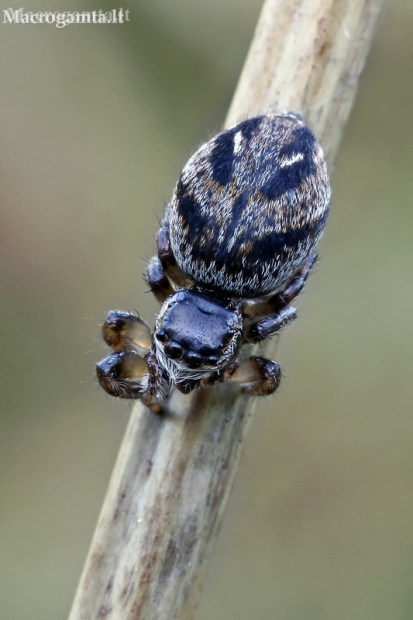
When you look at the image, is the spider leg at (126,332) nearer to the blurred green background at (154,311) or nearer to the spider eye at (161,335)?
the spider eye at (161,335)

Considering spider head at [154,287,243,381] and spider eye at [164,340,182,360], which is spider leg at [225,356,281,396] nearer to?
spider head at [154,287,243,381]

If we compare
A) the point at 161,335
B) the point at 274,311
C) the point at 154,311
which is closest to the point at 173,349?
the point at 161,335

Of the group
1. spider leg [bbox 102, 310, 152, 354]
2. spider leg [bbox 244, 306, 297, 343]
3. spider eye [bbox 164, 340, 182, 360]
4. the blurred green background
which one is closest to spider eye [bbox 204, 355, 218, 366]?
spider eye [bbox 164, 340, 182, 360]

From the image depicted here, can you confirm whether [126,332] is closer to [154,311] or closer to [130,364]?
[130,364]

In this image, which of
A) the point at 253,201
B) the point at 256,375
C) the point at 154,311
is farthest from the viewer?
the point at 154,311

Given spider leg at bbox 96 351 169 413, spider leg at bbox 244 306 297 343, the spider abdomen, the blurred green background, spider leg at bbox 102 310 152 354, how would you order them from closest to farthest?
the spider abdomen < spider leg at bbox 96 351 169 413 < spider leg at bbox 244 306 297 343 < spider leg at bbox 102 310 152 354 < the blurred green background
